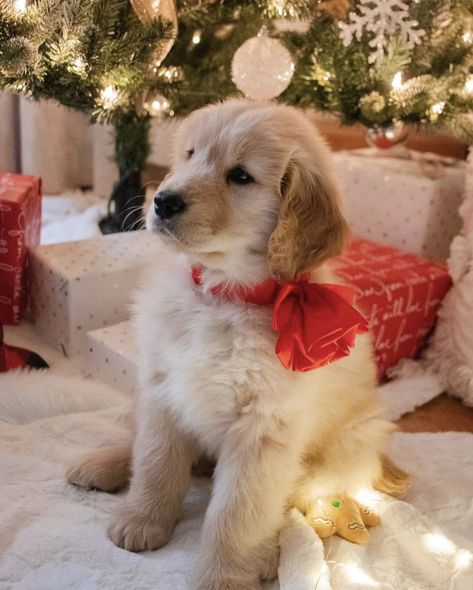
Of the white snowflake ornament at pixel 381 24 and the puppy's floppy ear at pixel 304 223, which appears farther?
the white snowflake ornament at pixel 381 24

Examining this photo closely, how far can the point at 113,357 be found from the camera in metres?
1.56

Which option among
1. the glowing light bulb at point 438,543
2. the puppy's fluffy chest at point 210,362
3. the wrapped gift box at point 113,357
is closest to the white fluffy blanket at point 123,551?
the glowing light bulb at point 438,543

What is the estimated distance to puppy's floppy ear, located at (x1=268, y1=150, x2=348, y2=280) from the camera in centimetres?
100

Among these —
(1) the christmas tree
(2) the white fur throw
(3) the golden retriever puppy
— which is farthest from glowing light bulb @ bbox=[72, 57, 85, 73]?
(2) the white fur throw

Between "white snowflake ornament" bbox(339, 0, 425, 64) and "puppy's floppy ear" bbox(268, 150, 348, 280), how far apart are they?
851mm

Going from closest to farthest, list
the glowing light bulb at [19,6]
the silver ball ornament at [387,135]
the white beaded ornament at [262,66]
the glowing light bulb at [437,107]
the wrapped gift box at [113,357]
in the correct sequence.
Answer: the glowing light bulb at [19,6] < the wrapped gift box at [113,357] < the white beaded ornament at [262,66] < the glowing light bulb at [437,107] < the silver ball ornament at [387,135]

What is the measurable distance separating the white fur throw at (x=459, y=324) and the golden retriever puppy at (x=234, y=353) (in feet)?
2.58

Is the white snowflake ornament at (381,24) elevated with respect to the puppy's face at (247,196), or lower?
elevated

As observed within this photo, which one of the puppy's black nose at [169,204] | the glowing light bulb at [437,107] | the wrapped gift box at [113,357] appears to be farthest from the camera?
the glowing light bulb at [437,107]

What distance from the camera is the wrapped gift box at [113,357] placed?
1.53 metres

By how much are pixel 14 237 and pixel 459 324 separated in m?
1.26

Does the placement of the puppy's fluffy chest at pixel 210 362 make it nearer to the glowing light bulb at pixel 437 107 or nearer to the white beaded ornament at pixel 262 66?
the white beaded ornament at pixel 262 66

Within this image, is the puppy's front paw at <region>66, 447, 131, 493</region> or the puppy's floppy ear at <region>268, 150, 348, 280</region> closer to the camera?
the puppy's floppy ear at <region>268, 150, 348, 280</region>

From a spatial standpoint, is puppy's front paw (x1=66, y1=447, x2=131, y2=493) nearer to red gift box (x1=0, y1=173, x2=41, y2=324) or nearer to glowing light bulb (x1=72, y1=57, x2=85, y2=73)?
red gift box (x1=0, y1=173, x2=41, y2=324)
